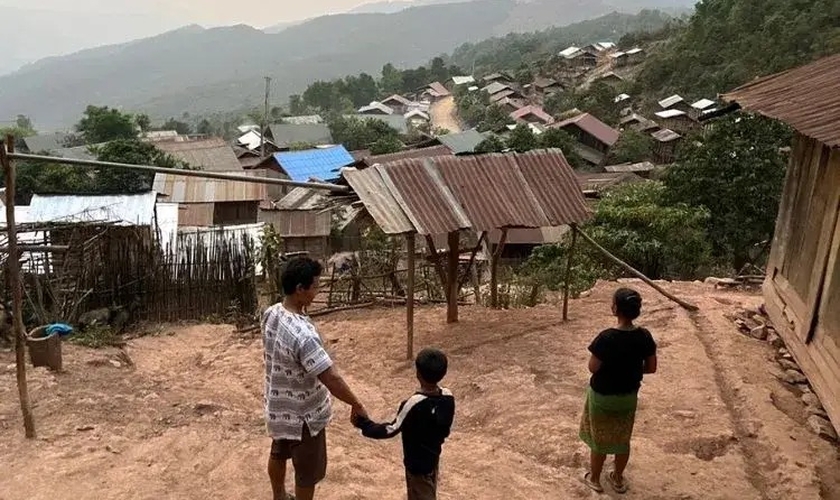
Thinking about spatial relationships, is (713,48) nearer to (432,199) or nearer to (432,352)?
(432,199)

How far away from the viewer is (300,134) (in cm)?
5091

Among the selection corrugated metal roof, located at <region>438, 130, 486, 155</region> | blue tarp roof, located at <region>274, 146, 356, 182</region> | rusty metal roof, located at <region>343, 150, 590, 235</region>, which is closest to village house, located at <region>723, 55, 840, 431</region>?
rusty metal roof, located at <region>343, 150, 590, 235</region>

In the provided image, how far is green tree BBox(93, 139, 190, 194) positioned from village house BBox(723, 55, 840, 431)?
23.9 m

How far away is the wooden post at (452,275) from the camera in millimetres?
8445

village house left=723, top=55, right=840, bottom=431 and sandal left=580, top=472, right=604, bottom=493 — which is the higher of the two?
village house left=723, top=55, right=840, bottom=431

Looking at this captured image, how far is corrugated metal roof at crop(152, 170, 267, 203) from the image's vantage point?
2526 cm

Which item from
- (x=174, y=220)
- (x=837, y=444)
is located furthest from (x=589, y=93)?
(x=837, y=444)

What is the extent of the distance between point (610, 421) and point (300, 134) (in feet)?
159

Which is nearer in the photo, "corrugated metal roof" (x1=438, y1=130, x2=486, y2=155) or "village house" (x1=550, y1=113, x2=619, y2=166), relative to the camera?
"corrugated metal roof" (x1=438, y1=130, x2=486, y2=155)

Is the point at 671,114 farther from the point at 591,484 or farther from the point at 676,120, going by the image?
the point at 591,484

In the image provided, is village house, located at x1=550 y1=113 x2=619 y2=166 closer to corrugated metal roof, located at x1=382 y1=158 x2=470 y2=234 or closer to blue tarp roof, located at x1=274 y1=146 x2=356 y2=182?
blue tarp roof, located at x1=274 y1=146 x2=356 y2=182

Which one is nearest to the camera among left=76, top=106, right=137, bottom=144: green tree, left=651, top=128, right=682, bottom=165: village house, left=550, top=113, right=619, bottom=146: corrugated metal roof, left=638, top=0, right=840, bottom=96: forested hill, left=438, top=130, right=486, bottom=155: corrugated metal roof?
left=638, top=0, right=840, bottom=96: forested hill

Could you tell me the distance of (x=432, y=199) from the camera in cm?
781

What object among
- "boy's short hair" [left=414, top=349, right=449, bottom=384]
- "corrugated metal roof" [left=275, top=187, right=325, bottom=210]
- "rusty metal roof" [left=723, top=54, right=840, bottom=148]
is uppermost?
"rusty metal roof" [left=723, top=54, right=840, bottom=148]
